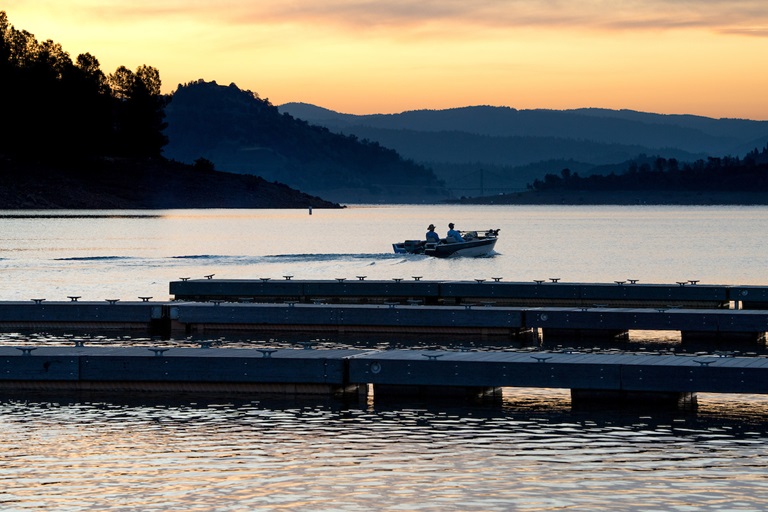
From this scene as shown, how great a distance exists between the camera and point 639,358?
24875 millimetres

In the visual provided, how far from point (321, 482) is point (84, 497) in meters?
3.24

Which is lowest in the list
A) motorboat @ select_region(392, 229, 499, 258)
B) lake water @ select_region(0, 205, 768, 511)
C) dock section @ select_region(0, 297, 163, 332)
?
lake water @ select_region(0, 205, 768, 511)

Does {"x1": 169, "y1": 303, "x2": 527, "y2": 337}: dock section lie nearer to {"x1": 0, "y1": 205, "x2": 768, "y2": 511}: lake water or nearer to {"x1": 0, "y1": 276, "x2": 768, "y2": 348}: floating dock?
{"x1": 0, "y1": 276, "x2": 768, "y2": 348}: floating dock

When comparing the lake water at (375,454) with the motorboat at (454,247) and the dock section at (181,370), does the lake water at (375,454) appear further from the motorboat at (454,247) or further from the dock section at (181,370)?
the motorboat at (454,247)

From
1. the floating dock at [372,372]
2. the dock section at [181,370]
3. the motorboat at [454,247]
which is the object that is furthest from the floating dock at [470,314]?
the motorboat at [454,247]

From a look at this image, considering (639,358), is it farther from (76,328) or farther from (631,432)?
(76,328)

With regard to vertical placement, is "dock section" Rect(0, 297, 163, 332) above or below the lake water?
above

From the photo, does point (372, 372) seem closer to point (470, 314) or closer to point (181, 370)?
point (181, 370)

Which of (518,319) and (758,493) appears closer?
(758,493)

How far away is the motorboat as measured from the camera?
8019 cm

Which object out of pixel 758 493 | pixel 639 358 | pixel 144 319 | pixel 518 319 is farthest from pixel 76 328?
pixel 758 493

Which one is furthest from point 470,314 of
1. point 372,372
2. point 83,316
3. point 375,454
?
point 375,454

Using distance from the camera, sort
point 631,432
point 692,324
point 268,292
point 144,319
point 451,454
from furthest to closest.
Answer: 1. point 268,292
2. point 144,319
3. point 692,324
4. point 631,432
5. point 451,454

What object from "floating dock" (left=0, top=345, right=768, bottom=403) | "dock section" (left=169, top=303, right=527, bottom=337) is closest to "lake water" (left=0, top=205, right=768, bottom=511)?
"floating dock" (left=0, top=345, right=768, bottom=403)
